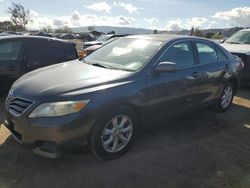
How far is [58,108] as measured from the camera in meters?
3.48

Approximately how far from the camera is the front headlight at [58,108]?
3471mm

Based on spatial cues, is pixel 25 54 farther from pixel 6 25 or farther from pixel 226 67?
pixel 6 25

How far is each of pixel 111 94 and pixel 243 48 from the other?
6.82m

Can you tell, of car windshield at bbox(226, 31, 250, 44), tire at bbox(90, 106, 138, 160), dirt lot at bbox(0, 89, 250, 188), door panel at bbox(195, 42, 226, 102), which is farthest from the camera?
car windshield at bbox(226, 31, 250, 44)

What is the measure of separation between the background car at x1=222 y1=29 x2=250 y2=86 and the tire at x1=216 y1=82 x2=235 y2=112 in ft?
7.09

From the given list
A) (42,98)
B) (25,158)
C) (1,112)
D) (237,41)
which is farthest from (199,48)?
(237,41)

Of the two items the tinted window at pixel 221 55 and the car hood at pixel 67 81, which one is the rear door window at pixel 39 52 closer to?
the car hood at pixel 67 81

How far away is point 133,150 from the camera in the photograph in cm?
438

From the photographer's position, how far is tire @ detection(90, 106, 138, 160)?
3.72 meters

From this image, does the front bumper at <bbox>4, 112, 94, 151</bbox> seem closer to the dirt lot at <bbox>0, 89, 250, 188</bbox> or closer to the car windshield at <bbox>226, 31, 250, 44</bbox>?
the dirt lot at <bbox>0, 89, 250, 188</bbox>

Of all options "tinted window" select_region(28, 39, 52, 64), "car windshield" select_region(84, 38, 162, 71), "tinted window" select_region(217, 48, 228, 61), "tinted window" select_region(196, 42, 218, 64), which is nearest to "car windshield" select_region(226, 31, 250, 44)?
"tinted window" select_region(217, 48, 228, 61)

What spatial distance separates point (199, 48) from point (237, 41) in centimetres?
554

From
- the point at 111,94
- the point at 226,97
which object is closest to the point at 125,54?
the point at 111,94

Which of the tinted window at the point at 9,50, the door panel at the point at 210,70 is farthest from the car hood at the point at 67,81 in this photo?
the tinted window at the point at 9,50
